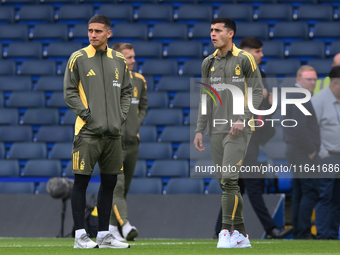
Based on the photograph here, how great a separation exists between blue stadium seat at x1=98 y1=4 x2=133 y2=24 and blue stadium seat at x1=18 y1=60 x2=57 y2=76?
1.47 metres

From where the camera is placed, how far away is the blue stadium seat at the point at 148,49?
10.4 meters

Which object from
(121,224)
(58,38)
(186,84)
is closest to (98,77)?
(121,224)

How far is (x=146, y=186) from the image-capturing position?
26.0ft

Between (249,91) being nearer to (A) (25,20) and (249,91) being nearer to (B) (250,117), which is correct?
(B) (250,117)

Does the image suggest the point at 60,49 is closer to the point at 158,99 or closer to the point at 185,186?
the point at 158,99

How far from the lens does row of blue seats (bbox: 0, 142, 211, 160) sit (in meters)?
8.57

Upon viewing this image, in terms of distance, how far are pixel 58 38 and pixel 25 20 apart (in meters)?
0.90

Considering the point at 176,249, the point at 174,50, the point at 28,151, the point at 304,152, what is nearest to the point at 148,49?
the point at 174,50

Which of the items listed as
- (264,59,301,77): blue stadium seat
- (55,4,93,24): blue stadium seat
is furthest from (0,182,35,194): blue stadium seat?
(264,59,301,77): blue stadium seat

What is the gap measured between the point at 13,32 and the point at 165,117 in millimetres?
3635

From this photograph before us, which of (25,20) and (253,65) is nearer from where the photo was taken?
(253,65)

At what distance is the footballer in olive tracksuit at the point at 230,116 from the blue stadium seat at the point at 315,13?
21.6 ft

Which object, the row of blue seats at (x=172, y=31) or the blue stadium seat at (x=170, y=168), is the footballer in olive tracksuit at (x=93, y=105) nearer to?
the blue stadium seat at (x=170, y=168)

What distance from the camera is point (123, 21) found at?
11148mm
